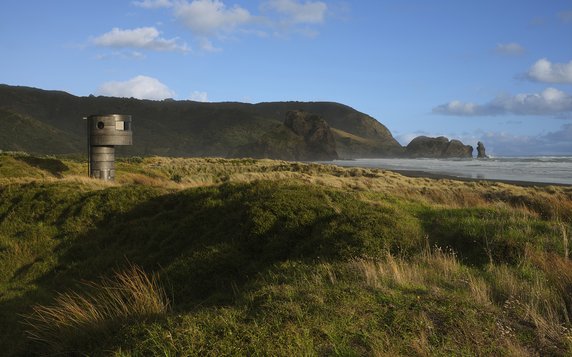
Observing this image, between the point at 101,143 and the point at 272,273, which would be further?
the point at 101,143

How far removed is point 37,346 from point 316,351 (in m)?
4.79

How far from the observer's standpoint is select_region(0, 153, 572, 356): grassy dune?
5.13 meters

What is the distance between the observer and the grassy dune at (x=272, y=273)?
5.13 meters

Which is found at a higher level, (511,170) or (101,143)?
(101,143)

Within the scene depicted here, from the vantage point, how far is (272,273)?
27.2 feet

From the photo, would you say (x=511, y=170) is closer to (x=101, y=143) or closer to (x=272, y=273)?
(x=101, y=143)

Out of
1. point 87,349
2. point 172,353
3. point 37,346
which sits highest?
point 172,353

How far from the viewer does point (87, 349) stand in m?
5.63

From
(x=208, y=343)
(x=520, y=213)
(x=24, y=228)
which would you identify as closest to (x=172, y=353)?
(x=208, y=343)

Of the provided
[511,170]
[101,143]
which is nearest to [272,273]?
[101,143]

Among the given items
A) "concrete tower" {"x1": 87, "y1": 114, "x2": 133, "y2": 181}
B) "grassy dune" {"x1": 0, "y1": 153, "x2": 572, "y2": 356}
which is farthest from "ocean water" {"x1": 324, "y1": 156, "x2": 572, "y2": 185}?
"concrete tower" {"x1": 87, "y1": 114, "x2": 133, "y2": 181}

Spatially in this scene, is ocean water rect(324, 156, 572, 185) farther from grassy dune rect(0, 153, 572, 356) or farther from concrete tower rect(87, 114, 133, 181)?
concrete tower rect(87, 114, 133, 181)

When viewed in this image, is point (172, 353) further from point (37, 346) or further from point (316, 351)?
point (37, 346)

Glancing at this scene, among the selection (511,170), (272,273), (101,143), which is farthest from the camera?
(511,170)
